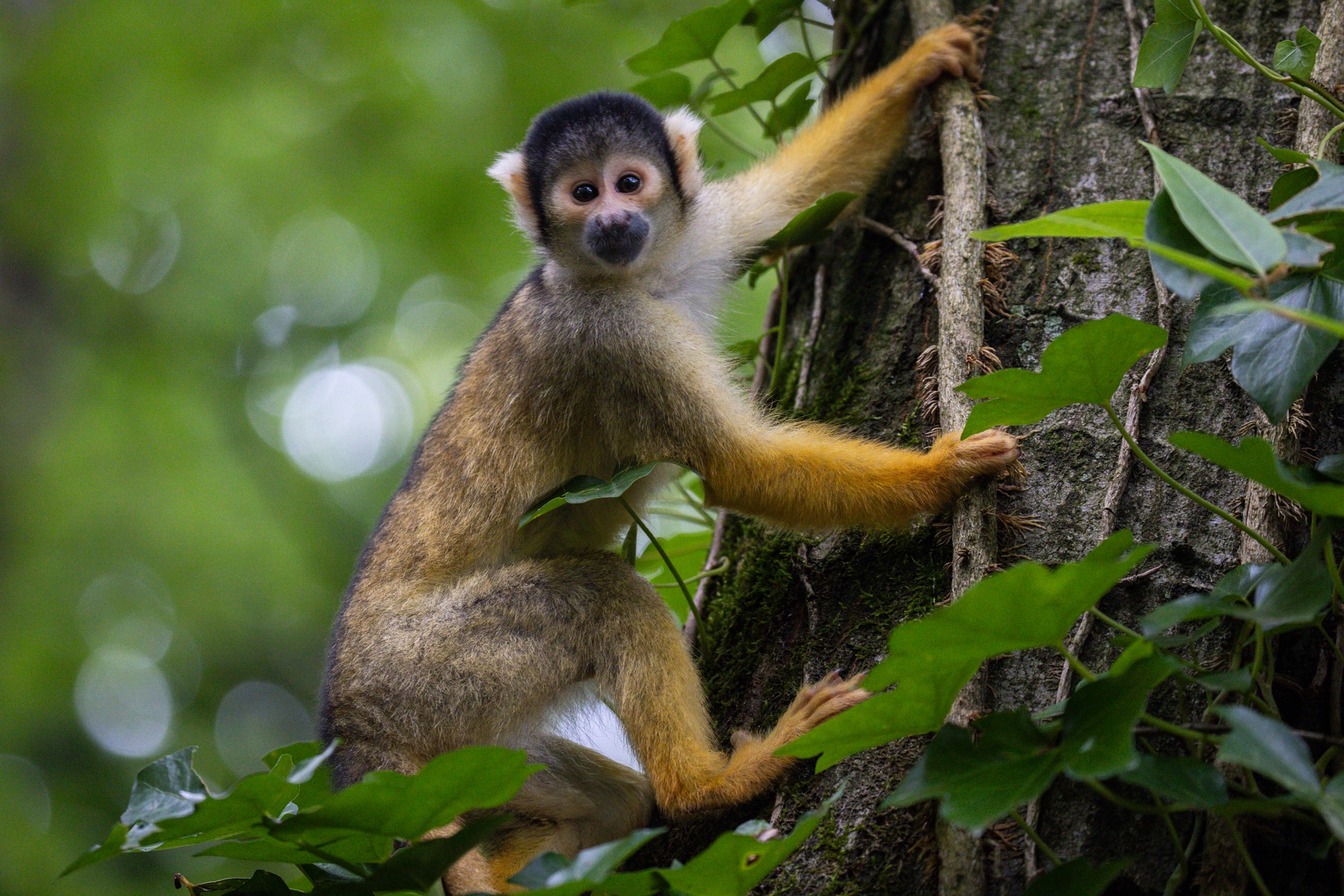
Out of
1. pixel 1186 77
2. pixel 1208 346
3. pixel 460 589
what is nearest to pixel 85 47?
pixel 460 589

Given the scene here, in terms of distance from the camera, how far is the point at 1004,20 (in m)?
4.66

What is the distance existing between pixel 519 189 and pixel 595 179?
1.41ft

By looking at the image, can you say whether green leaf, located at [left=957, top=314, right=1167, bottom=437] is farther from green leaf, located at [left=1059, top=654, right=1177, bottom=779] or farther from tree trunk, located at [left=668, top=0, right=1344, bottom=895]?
green leaf, located at [left=1059, top=654, right=1177, bottom=779]

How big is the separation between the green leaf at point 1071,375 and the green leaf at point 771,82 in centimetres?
283

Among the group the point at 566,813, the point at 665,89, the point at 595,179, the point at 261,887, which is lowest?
the point at 566,813

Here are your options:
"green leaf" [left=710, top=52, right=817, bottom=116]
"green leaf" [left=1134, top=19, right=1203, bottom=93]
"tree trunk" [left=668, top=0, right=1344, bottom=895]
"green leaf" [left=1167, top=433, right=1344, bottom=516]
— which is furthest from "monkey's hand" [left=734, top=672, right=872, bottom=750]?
"green leaf" [left=710, top=52, right=817, bottom=116]

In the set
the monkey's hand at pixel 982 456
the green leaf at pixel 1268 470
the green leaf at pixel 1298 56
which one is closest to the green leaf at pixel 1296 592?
the green leaf at pixel 1268 470

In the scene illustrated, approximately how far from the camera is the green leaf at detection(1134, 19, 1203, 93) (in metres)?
3.45

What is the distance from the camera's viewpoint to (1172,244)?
7.07 ft

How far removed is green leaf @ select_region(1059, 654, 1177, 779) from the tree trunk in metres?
0.68

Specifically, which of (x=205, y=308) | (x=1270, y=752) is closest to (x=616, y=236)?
(x=1270, y=752)

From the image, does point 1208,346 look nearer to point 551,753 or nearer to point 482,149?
point 551,753

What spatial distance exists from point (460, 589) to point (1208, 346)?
3241mm

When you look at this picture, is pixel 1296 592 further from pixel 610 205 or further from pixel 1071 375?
pixel 610 205
